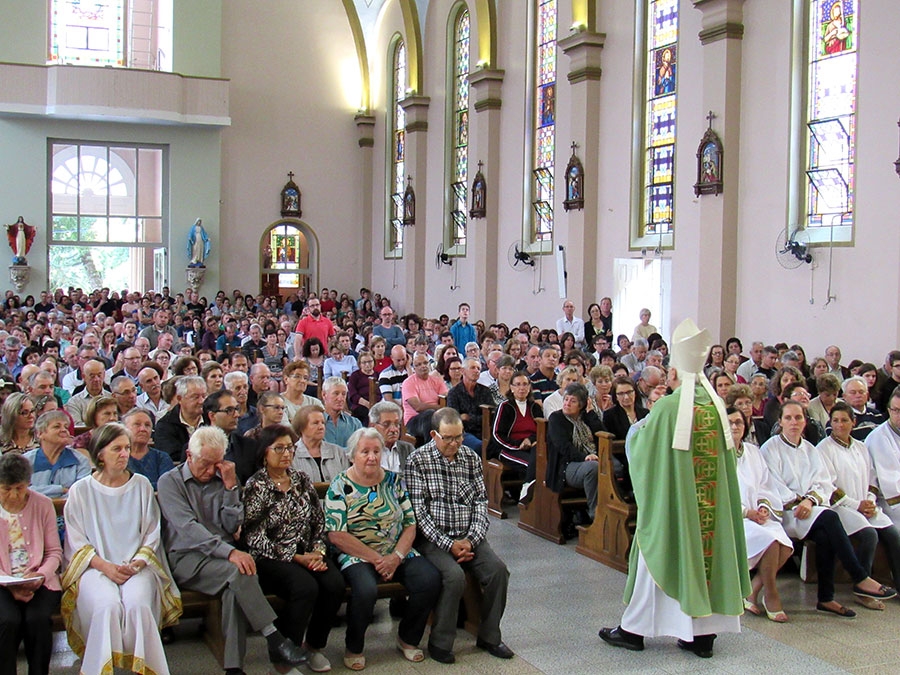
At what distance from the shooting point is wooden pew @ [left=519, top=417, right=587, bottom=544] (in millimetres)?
7180

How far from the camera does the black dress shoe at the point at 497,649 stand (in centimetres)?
497

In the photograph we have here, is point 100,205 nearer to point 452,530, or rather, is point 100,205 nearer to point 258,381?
point 258,381

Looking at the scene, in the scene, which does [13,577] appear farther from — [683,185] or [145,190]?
[145,190]

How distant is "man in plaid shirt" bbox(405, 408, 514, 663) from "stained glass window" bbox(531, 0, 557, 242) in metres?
11.5

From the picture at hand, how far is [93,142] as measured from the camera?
69.8ft

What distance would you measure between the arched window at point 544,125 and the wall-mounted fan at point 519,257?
0.24 m

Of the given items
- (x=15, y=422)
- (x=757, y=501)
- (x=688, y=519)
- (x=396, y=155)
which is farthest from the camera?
(x=396, y=155)

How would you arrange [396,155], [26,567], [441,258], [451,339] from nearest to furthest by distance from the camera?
1. [26,567]
2. [451,339]
3. [441,258]
4. [396,155]

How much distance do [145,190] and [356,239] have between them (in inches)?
187

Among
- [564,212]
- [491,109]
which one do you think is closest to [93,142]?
[491,109]

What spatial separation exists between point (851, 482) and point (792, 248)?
593cm

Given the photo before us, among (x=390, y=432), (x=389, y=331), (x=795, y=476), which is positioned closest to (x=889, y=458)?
(x=795, y=476)

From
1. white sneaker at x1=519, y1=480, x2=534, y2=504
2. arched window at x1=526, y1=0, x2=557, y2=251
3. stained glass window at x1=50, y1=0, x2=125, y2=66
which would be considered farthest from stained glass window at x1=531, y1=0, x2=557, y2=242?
stained glass window at x1=50, y1=0, x2=125, y2=66

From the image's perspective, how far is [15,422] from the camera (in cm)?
552
